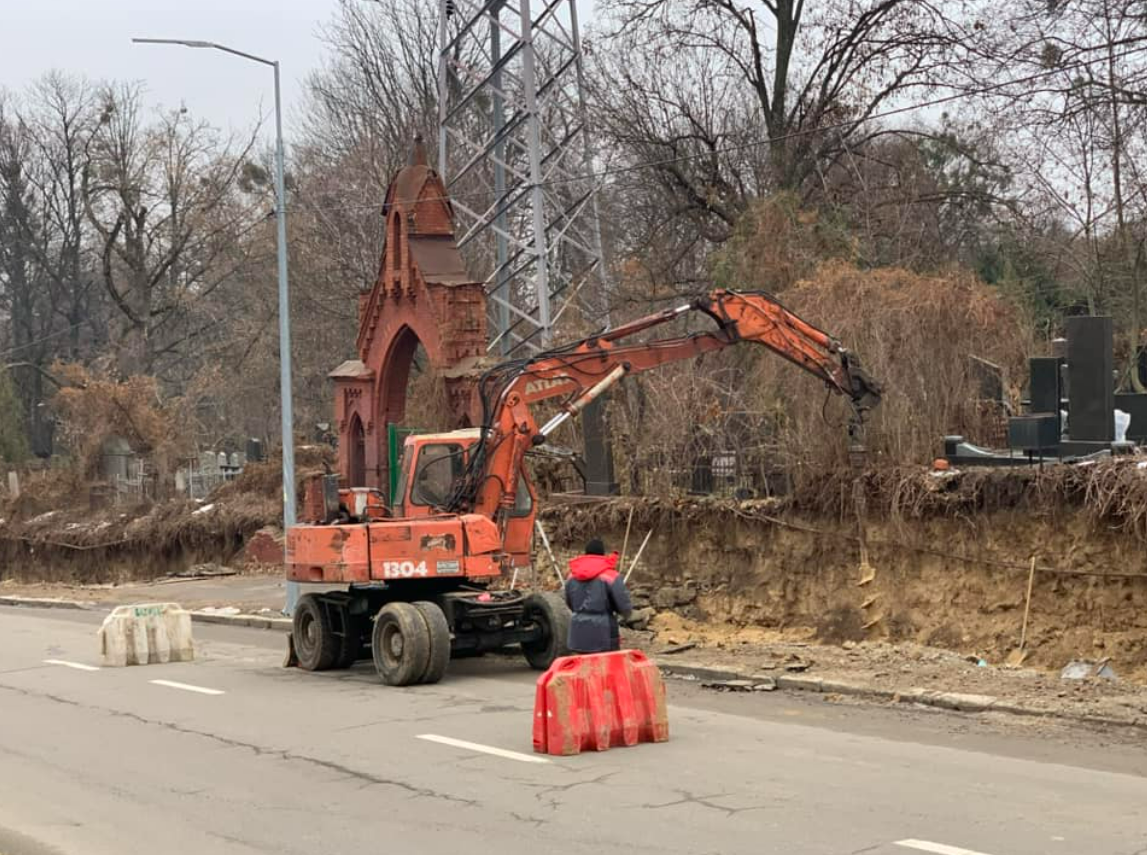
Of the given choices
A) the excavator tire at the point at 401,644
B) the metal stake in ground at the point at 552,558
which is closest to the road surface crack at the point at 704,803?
the excavator tire at the point at 401,644

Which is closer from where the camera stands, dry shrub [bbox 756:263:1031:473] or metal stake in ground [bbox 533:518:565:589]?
dry shrub [bbox 756:263:1031:473]

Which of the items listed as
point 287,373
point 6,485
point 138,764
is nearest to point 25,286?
point 6,485

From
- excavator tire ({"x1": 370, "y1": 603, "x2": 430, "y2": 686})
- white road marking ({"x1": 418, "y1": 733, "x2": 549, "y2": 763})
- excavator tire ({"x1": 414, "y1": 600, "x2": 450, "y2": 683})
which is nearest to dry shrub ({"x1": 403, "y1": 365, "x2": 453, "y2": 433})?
excavator tire ({"x1": 370, "y1": 603, "x2": 430, "y2": 686})

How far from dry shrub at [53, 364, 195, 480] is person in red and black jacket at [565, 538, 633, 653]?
40349 mm

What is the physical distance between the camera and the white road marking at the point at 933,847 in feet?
26.8

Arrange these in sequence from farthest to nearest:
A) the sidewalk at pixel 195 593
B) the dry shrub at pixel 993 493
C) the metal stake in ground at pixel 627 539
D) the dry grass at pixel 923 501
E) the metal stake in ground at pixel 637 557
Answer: the sidewalk at pixel 195 593, the metal stake in ground at pixel 627 539, the metal stake in ground at pixel 637 557, the dry grass at pixel 923 501, the dry shrub at pixel 993 493

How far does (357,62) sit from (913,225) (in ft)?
84.6

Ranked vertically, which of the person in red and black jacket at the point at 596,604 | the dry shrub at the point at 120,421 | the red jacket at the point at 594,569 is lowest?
the person in red and black jacket at the point at 596,604

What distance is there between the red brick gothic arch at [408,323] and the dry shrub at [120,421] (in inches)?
754

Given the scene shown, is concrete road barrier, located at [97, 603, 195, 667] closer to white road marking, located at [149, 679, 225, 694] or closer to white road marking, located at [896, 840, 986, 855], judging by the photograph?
white road marking, located at [149, 679, 225, 694]

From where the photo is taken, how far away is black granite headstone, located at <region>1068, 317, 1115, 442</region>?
1833cm

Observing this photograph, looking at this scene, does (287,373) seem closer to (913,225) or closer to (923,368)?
(923,368)

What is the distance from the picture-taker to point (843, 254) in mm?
30172

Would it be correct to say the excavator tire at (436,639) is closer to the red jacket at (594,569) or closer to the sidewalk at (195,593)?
the red jacket at (594,569)
